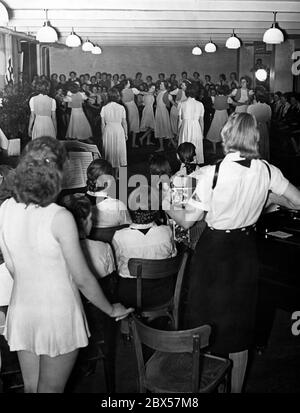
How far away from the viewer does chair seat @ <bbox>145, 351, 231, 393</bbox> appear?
2123 millimetres

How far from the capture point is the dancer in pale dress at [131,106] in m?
7.94

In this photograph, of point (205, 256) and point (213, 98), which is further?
point (213, 98)

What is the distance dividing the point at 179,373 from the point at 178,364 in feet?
0.23

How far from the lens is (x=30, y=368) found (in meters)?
1.98

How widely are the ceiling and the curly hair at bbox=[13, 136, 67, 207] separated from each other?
4.45 meters

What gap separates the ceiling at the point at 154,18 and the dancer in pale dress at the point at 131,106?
0.67 m

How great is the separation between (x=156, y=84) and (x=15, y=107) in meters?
2.42

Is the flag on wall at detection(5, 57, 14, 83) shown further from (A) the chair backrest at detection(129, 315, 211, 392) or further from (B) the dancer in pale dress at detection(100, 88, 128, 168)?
(A) the chair backrest at detection(129, 315, 211, 392)

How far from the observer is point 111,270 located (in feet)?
8.83

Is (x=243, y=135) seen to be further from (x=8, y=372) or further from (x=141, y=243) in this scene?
(x=8, y=372)

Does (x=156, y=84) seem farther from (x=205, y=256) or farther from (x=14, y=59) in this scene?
(x=205, y=256)

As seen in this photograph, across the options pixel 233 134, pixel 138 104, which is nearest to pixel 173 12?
pixel 138 104

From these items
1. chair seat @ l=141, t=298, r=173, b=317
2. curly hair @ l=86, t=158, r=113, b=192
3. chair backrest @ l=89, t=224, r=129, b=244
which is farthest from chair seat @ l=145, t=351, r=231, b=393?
curly hair @ l=86, t=158, r=113, b=192

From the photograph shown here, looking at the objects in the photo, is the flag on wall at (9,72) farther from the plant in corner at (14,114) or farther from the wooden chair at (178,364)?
the wooden chair at (178,364)
